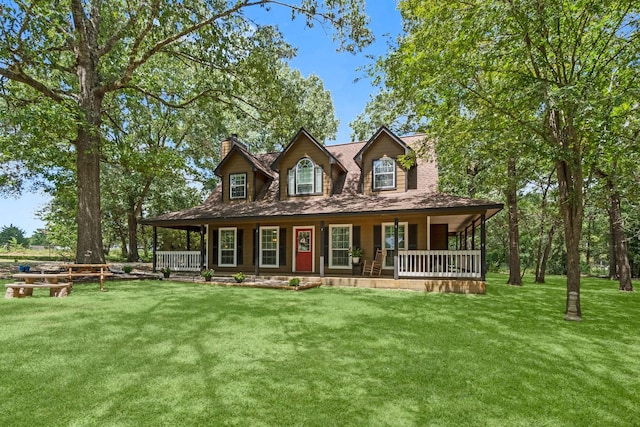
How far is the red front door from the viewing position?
15.1 m

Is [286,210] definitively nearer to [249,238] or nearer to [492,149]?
[249,238]

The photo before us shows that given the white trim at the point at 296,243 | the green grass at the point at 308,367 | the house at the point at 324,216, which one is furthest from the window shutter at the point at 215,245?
the green grass at the point at 308,367

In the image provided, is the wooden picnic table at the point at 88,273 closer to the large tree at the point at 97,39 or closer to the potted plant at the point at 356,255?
the large tree at the point at 97,39

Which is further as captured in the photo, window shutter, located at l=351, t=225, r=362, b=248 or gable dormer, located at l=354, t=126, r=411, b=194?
gable dormer, located at l=354, t=126, r=411, b=194

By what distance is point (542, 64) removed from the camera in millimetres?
8062

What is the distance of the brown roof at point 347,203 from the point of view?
11.6 meters

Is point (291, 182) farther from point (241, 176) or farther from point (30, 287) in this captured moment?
point (30, 287)

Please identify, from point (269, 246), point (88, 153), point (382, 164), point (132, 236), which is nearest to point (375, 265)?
point (382, 164)

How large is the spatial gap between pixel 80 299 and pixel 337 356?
7498 millimetres

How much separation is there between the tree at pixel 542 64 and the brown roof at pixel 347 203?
9.08 ft

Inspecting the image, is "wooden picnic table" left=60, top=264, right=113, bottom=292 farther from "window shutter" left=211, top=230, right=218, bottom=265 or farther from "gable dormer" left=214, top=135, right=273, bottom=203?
"gable dormer" left=214, top=135, right=273, bottom=203

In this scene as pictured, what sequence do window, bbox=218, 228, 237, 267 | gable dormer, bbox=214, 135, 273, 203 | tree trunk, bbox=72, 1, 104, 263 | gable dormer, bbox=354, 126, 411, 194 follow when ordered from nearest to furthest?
1. tree trunk, bbox=72, 1, 104, 263
2. gable dormer, bbox=354, 126, 411, 194
3. window, bbox=218, 228, 237, 267
4. gable dormer, bbox=214, 135, 273, 203

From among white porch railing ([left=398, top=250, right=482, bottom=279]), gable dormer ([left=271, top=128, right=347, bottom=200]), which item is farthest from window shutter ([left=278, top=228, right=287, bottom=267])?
white porch railing ([left=398, top=250, right=482, bottom=279])

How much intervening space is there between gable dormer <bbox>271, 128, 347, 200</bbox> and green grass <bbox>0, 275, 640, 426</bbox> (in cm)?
847
